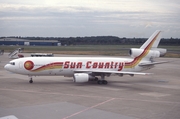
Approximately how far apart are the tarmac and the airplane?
1.41m

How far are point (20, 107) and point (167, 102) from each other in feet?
41.0

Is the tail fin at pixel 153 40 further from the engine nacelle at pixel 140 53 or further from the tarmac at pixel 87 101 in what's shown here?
the tarmac at pixel 87 101

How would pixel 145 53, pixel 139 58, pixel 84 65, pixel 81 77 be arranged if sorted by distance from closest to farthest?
pixel 81 77 → pixel 84 65 → pixel 139 58 → pixel 145 53

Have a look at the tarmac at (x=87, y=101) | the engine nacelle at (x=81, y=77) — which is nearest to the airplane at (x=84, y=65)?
the engine nacelle at (x=81, y=77)

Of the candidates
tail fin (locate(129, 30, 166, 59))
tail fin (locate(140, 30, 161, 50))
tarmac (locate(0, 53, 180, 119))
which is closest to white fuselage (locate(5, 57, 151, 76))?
tarmac (locate(0, 53, 180, 119))

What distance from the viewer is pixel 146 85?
35.4 m

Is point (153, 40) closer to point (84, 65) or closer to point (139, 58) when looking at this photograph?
point (139, 58)

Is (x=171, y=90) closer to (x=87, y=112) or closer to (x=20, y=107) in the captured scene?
(x=87, y=112)

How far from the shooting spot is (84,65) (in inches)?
1433

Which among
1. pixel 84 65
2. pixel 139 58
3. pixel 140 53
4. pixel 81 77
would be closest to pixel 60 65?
pixel 84 65

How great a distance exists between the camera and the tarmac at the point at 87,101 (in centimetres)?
2022

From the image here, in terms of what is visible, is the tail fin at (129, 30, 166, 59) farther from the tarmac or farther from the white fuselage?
the tarmac

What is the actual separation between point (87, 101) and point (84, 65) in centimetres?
1188

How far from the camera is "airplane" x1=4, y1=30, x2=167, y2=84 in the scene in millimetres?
34938
